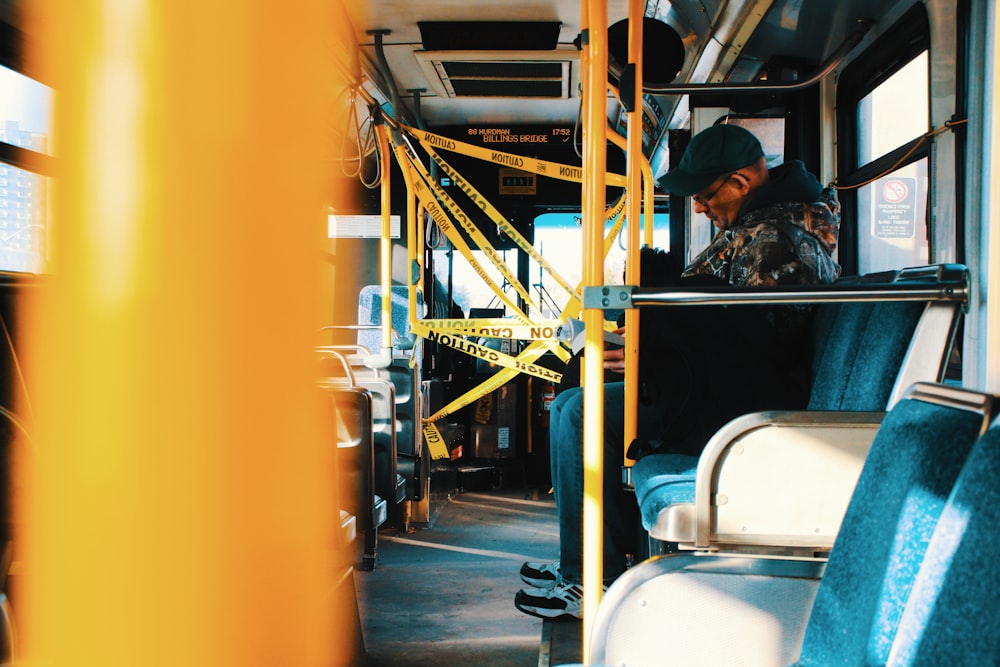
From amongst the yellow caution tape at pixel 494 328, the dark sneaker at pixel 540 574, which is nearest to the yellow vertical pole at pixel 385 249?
the yellow caution tape at pixel 494 328

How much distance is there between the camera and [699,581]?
1488mm

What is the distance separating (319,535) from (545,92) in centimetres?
545

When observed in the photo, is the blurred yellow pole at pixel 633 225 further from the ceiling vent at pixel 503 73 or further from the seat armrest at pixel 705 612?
the ceiling vent at pixel 503 73

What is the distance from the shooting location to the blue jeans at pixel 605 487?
2.38m

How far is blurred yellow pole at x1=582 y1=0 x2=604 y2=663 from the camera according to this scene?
1640 millimetres

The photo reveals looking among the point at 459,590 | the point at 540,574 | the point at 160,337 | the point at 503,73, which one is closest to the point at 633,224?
the point at 540,574

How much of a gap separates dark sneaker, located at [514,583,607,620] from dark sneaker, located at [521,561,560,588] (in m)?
0.16

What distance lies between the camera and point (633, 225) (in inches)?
89.7

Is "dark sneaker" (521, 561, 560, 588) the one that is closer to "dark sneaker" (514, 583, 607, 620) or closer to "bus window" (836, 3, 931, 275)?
"dark sneaker" (514, 583, 607, 620)

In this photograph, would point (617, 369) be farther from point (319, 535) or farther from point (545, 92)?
point (545, 92)

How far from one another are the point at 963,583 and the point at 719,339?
158cm

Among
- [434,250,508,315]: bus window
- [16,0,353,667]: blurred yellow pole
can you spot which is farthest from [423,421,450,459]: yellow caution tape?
[16,0,353,667]: blurred yellow pole

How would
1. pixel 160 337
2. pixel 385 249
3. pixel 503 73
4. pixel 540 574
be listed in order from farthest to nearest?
pixel 503 73 < pixel 385 249 < pixel 540 574 < pixel 160 337

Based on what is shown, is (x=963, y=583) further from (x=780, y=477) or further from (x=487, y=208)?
(x=487, y=208)
